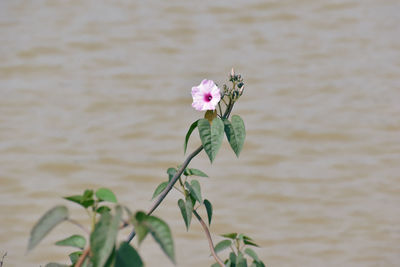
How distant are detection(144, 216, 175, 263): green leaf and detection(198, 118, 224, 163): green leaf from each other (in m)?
0.33

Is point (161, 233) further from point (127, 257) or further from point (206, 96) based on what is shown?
point (206, 96)

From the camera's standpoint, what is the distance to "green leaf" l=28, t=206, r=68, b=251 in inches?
45.8

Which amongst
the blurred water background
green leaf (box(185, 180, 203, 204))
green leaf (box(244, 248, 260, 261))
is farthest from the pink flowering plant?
the blurred water background

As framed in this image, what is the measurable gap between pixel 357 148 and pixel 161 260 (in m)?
1.81

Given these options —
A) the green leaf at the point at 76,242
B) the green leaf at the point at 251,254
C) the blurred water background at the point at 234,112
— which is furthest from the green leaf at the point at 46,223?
the blurred water background at the point at 234,112

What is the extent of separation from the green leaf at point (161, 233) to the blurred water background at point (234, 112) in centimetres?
270

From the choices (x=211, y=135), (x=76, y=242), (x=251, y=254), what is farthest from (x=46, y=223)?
(x=251, y=254)

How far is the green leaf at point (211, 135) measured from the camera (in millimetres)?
1454

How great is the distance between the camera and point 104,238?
1.13 m

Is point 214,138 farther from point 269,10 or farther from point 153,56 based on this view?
point 269,10

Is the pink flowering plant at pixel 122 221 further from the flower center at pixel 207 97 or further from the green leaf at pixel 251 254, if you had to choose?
the green leaf at pixel 251 254

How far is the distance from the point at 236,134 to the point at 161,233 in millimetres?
401

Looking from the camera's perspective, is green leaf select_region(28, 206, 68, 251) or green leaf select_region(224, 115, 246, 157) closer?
green leaf select_region(28, 206, 68, 251)

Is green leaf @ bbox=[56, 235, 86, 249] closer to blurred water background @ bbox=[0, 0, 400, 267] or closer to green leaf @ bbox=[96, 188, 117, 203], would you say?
green leaf @ bbox=[96, 188, 117, 203]
